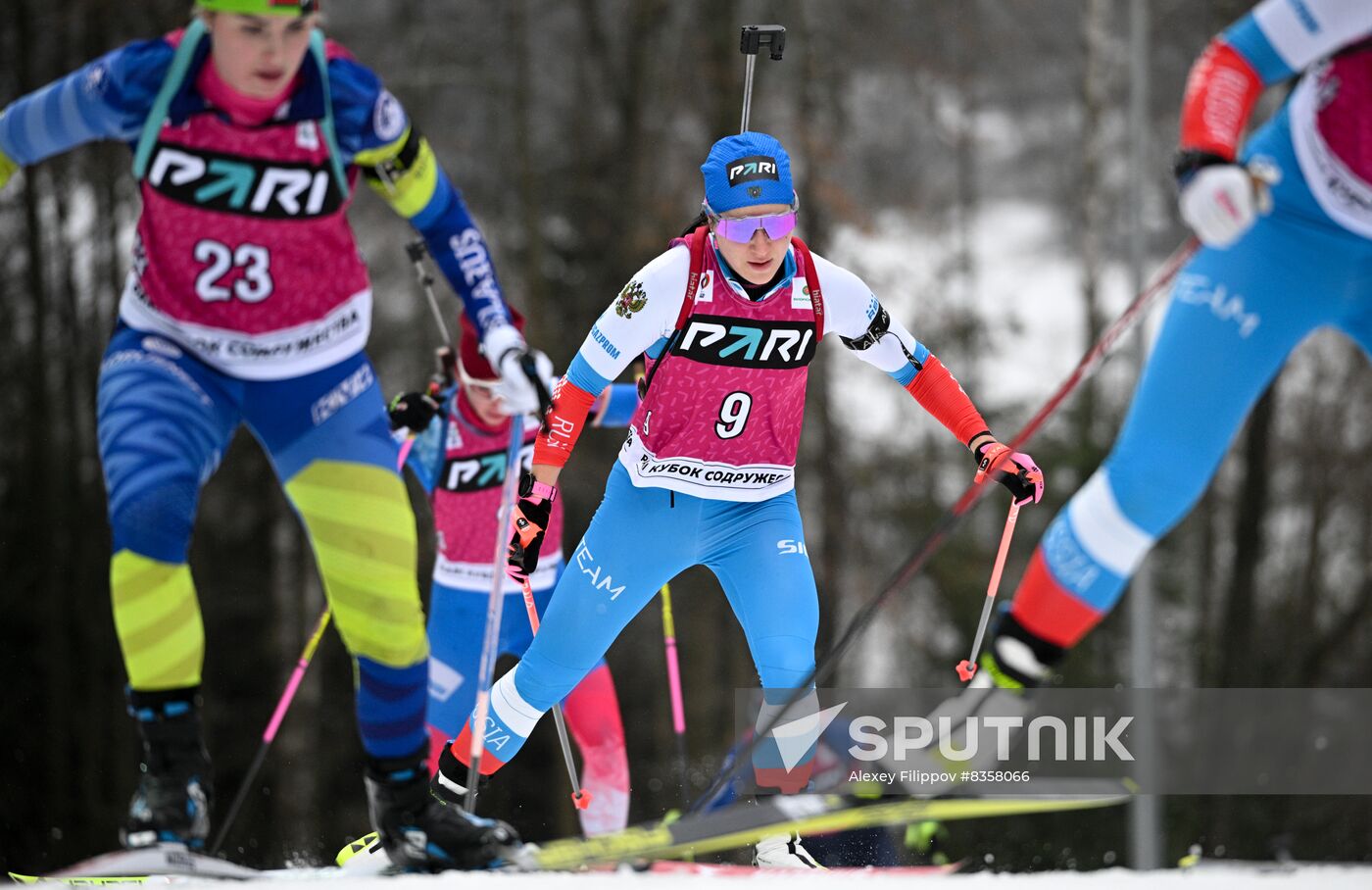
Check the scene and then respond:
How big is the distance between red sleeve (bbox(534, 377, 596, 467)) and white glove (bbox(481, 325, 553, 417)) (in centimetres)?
70

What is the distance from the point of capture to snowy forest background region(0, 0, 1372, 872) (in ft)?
40.6

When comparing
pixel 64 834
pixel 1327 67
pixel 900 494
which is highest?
pixel 1327 67

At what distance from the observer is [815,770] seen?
519 cm

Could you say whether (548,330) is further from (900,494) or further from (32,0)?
(32,0)

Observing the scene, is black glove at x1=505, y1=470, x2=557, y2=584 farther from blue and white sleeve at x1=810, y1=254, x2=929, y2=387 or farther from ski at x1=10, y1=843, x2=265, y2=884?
ski at x1=10, y1=843, x2=265, y2=884

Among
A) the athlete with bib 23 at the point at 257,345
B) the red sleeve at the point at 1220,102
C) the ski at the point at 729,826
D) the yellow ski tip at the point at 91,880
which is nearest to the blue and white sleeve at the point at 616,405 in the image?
the athlete with bib 23 at the point at 257,345

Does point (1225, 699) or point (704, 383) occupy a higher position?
point (704, 383)

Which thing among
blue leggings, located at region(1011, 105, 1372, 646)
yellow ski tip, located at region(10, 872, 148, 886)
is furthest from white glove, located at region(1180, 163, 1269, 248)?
yellow ski tip, located at region(10, 872, 148, 886)

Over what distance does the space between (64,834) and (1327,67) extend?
13.2 meters

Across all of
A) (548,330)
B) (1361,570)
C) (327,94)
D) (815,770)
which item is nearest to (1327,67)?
(327,94)

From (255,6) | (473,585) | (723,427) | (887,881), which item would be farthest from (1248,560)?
(255,6)

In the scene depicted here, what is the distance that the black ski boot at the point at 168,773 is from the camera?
3.16m

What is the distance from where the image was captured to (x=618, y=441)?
12258 millimetres
